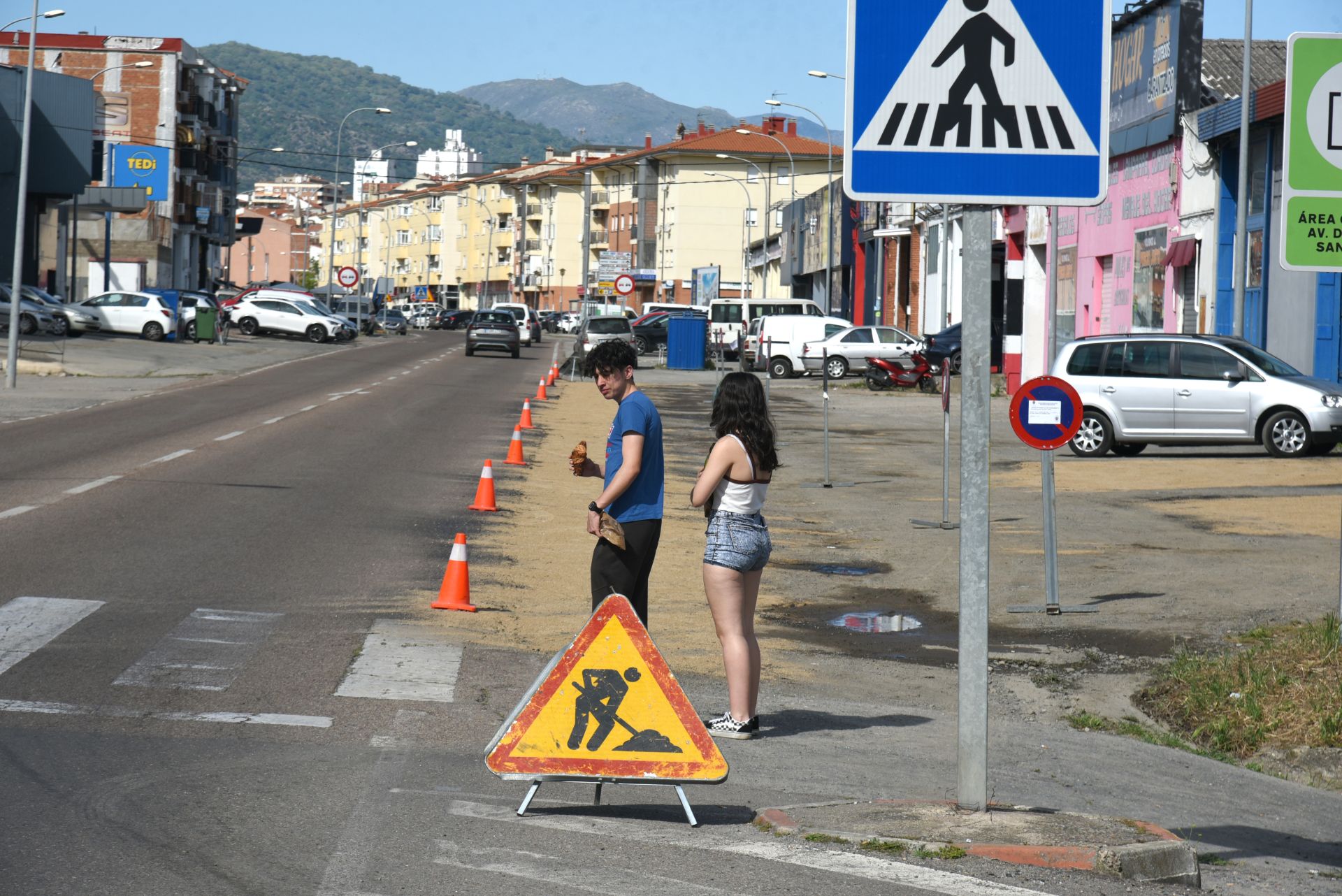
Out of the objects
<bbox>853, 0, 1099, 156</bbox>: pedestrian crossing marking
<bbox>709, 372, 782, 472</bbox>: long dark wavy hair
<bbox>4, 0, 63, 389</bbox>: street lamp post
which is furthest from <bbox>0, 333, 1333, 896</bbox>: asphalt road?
<bbox>4, 0, 63, 389</bbox>: street lamp post

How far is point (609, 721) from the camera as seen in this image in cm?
606

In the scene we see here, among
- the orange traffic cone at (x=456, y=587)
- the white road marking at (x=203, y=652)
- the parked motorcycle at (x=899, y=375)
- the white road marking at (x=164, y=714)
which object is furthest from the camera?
the parked motorcycle at (x=899, y=375)

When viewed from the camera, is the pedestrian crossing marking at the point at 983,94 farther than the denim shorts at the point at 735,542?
No

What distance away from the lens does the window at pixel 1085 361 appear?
2400 cm

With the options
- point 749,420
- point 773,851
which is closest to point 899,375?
point 749,420

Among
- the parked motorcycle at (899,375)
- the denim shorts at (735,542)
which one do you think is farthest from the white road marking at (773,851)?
the parked motorcycle at (899,375)

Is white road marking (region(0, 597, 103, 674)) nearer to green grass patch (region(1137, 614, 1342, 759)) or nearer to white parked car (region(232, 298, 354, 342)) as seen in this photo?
green grass patch (region(1137, 614, 1342, 759))

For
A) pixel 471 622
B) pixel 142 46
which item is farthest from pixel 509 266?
pixel 471 622

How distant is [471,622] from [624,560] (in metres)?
2.72

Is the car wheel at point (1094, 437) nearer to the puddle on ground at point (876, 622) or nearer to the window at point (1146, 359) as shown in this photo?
the window at point (1146, 359)

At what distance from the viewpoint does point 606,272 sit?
58094 millimetres

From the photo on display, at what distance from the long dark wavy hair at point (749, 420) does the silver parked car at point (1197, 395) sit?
16.8m

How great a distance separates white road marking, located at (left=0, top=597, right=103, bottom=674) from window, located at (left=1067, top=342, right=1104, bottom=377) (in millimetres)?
16869

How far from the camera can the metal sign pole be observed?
5.32 meters
